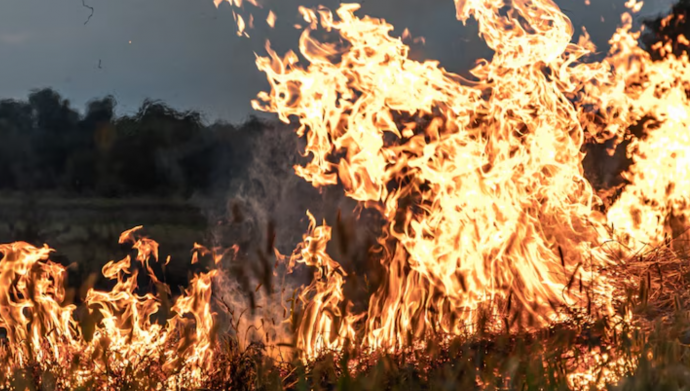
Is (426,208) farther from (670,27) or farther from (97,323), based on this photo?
(670,27)

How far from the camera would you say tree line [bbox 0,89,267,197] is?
51.2 feet

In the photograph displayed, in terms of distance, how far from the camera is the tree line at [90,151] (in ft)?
51.2

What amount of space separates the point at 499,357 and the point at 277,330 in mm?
1363

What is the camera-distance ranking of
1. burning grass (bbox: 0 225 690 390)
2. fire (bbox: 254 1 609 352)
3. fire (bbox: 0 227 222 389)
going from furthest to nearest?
fire (bbox: 254 1 609 352)
fire (bbox: 0 227 222 389)
burning grass (bbox: 0 225 690 390)

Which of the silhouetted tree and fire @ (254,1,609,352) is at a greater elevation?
the silhouetted tree

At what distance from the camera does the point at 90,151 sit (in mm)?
16406

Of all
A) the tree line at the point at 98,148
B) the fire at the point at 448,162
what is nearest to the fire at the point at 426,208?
the fire at the point at 448,162

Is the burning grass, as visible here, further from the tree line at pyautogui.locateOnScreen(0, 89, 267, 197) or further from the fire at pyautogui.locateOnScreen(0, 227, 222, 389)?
the tree line at pyautogui.locateOnScreen(0, 89, 267, 197)

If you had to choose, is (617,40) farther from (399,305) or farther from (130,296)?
(130,296)

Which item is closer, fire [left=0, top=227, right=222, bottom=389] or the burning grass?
the burning grass

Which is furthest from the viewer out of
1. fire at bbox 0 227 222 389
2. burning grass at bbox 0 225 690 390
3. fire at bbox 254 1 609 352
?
fire at bbox 254 1 609 352

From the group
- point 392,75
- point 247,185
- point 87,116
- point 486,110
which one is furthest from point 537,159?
point 87,116

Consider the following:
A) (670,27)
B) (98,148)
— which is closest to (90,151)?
(98,148)

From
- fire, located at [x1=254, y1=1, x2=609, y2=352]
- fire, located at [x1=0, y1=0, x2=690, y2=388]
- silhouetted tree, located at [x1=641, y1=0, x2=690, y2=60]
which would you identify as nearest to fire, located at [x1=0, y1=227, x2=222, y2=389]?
A: fire, located at [x1=0, y1=0, x2=690, y2=388]
